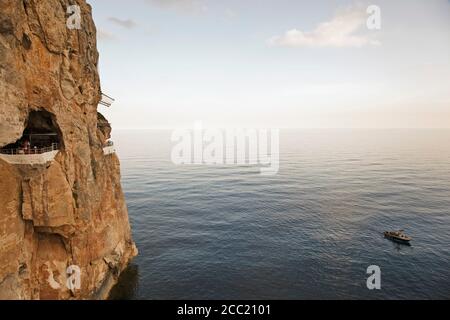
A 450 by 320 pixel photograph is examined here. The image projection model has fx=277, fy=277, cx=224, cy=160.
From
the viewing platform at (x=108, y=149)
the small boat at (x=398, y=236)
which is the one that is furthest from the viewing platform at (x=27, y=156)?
the small boat at (x=398, y=236)

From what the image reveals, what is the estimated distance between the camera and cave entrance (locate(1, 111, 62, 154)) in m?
27.8

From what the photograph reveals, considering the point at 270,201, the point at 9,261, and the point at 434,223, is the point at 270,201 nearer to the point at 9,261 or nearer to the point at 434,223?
the point at 434,223

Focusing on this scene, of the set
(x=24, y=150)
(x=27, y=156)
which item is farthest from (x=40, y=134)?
(x=27, y=156)

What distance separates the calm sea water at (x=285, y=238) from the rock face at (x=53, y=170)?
976cm

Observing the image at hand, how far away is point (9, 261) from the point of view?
896 inches

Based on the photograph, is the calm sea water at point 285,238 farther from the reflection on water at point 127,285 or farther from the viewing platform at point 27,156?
the viewing platform at point 27,156

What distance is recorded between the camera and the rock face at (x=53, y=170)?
74.5 feet

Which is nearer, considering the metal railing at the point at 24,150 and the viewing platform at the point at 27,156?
the viewing platform at the point at 27,156

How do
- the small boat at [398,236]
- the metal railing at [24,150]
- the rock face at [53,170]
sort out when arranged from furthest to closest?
the small boat at [398,236], the metal railing at [24,150], the rock face at [53,170]

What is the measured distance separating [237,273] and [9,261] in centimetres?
3009

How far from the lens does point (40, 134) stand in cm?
2920

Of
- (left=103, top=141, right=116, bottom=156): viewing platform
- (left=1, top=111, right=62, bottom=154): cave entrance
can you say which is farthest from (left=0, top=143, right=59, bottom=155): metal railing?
(left=103, top=141, right=116, bottom=156): viewing platform

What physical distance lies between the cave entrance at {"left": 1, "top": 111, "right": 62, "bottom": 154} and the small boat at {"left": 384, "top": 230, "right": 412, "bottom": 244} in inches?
2297
